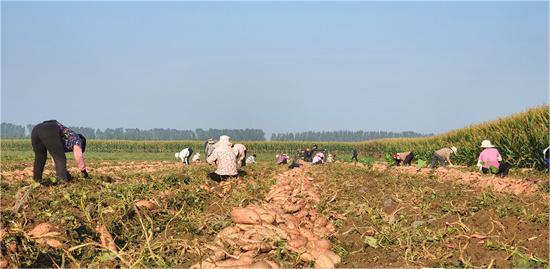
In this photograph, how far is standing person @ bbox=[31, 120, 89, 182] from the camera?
9.23m

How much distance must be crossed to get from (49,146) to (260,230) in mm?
5202

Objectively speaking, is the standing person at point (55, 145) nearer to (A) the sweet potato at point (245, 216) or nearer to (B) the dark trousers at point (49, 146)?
(B) the dark trousers at point (49, 146)

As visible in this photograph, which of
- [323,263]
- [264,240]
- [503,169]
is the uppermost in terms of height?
[503,169]

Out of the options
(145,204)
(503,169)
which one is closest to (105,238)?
(145,204)

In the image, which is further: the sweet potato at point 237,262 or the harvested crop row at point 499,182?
the harvested crop row at point 499,182

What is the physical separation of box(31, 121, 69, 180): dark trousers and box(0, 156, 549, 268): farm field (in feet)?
1.63

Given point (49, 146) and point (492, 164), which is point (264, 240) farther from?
point (492, 164)

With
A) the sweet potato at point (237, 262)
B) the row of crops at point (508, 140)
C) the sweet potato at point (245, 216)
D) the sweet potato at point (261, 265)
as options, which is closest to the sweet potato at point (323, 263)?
the sweet potato at point (261, 265)

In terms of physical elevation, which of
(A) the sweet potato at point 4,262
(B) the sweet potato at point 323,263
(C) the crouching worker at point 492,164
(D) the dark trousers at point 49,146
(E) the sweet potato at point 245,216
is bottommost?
(B) the sweet potato at point 323,263

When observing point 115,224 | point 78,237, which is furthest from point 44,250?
point 115,224

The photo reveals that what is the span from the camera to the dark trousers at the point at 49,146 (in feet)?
30.2

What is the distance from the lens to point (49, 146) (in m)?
9.30

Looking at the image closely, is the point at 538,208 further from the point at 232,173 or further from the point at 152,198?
the point at 232,173

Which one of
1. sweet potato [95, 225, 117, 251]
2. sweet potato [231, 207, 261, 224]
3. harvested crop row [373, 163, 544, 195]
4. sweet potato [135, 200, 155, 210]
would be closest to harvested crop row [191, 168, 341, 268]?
sweet potato [231, 207, 261, 224]
